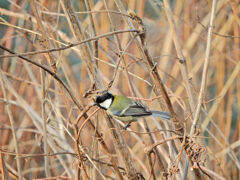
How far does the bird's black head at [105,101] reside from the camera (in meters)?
0.97

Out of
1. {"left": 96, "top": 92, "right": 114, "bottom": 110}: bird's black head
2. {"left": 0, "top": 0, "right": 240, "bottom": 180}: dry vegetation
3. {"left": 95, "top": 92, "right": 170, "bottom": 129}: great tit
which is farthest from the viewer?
{"left": 0, "top": 0, "right": 240, "bottom": 180}: dry vegetation

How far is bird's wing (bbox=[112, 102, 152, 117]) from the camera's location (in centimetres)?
112

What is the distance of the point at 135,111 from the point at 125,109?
0.04 metres

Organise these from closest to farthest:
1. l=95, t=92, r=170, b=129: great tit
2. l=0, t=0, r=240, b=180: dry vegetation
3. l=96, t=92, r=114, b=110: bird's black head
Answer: l=96, t=92, r=114, b=110: bird's black head, l=95, t=92, r=170, b=129: great tit, l=0, t=0, r=240, b=180: dry vegetation

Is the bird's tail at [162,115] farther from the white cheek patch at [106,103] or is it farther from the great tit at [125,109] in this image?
the white cheek patch at [106,103]

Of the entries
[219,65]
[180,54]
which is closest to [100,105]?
[180,54]

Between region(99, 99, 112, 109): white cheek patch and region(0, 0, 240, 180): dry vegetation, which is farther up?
region(0, 0, 240, 180): dry vegetation

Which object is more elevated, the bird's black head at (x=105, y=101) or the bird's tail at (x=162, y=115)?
the bird's black head at (x=105, y=101)

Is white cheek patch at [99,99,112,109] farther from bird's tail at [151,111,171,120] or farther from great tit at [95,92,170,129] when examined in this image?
bird's tail at [151,111,171,120]

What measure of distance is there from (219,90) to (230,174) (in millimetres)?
580

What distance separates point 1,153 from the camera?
1.11 metres

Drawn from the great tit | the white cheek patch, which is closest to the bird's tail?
the great tit

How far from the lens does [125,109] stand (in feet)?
3.87

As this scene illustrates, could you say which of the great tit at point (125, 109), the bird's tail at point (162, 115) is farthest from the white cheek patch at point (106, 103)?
the bird's tail at point (162, 115)
